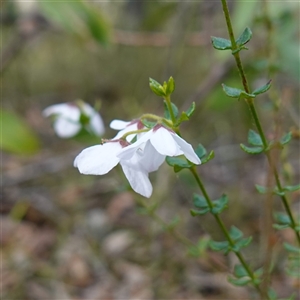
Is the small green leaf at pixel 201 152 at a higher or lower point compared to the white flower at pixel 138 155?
higher

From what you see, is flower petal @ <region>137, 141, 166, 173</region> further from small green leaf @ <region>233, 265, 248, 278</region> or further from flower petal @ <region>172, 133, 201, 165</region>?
small green leaf @ <region>233, 265, 248, 278</region>

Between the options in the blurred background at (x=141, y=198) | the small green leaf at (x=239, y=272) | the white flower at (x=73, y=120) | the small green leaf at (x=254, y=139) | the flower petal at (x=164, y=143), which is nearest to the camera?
the flower petal at (x=164, y=143)

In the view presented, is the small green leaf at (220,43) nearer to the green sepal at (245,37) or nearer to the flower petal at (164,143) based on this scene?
the green sepal at (245,37)

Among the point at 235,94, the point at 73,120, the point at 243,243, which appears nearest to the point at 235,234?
the point at 243,243

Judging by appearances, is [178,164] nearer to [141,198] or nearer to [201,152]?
[201,152]

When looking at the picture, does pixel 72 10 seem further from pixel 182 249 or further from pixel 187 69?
pixel 187 69

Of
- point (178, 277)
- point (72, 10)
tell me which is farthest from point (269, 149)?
point (72, 10)

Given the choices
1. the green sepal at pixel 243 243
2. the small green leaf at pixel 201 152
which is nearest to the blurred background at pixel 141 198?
the green sepal at pixel 243 243
